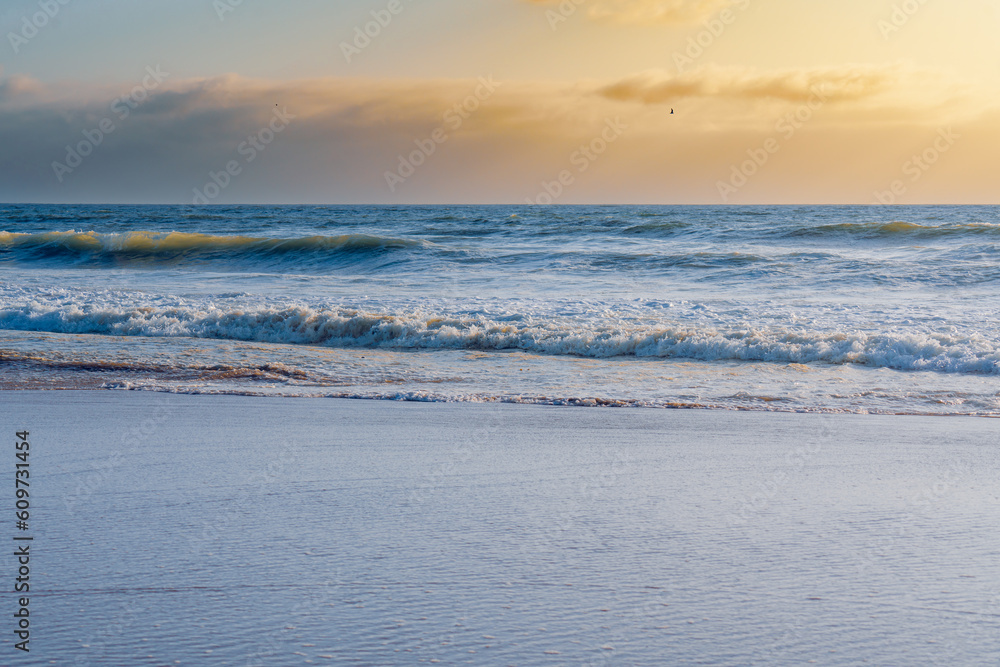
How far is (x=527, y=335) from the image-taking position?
1047cm

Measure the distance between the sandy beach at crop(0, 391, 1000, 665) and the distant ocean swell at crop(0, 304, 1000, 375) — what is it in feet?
13.3

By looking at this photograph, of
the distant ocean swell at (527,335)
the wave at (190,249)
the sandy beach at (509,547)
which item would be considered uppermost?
the wave at (190,249)

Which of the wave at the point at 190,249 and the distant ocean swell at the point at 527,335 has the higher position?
the wave at the point at 190,249

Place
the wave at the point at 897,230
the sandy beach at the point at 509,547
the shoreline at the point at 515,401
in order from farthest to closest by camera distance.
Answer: the wave at the point at 897,230
the shoreline at the point at 515,401
the sandy beach at the point at 509,547

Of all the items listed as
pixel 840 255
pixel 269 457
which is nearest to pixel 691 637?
pixel 269 457

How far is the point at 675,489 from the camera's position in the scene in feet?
12.6

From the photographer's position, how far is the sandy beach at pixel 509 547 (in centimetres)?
228

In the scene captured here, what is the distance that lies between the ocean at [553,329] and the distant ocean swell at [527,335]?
3cm

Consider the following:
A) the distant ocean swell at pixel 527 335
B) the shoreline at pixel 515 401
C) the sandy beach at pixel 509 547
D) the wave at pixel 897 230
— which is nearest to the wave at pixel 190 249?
the distant ocean swell at pixel 527 335

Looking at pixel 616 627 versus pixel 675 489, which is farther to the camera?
pixel 675 489

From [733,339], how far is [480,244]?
2107 centimetres

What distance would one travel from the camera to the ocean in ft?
23.9

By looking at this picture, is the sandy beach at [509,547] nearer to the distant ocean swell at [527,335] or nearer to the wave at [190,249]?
the distant ocean swell at [527,335]

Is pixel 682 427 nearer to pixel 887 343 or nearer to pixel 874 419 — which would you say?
pixel 874 419
